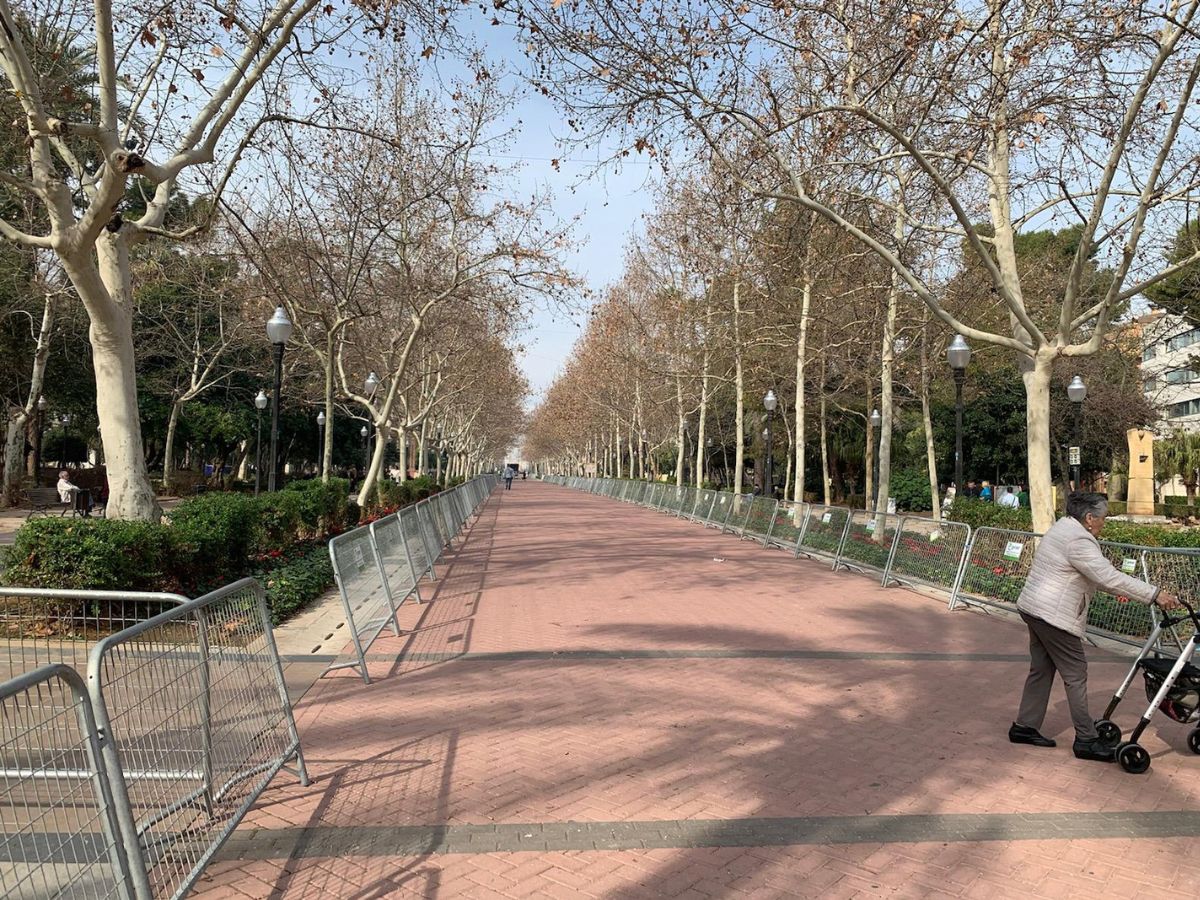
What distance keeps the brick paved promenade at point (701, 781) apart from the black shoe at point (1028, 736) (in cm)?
8

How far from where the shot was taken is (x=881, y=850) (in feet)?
13.7

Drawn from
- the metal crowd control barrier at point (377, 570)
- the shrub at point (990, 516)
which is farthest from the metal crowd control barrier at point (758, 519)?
the metal crowd control barrier at point (377, 570)

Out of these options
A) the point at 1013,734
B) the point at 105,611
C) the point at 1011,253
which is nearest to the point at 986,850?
the point at 1013,734

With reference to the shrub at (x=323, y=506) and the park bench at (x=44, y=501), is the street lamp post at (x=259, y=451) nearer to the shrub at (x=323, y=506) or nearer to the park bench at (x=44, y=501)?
the shrub at (x=323, y=506)

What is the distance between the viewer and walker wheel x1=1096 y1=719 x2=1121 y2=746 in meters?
5.56

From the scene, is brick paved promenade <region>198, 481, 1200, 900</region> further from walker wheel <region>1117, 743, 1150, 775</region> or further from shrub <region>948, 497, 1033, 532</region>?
shrub <region>948, 497, 1033, 532</region>

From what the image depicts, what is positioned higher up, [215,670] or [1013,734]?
[215,670]

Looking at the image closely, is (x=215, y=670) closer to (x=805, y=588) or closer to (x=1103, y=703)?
(x=1103, y=703)

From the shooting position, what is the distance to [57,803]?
2.74 meters

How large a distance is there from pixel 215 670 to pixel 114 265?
7.97m

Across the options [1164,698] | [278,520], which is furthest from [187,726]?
[278,520]

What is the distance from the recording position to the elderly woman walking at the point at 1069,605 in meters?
5.46

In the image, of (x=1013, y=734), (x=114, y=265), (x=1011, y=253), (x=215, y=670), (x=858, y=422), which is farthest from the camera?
(x=858, y=422)

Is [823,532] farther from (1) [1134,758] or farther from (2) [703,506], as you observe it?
(1) [1134,758]
